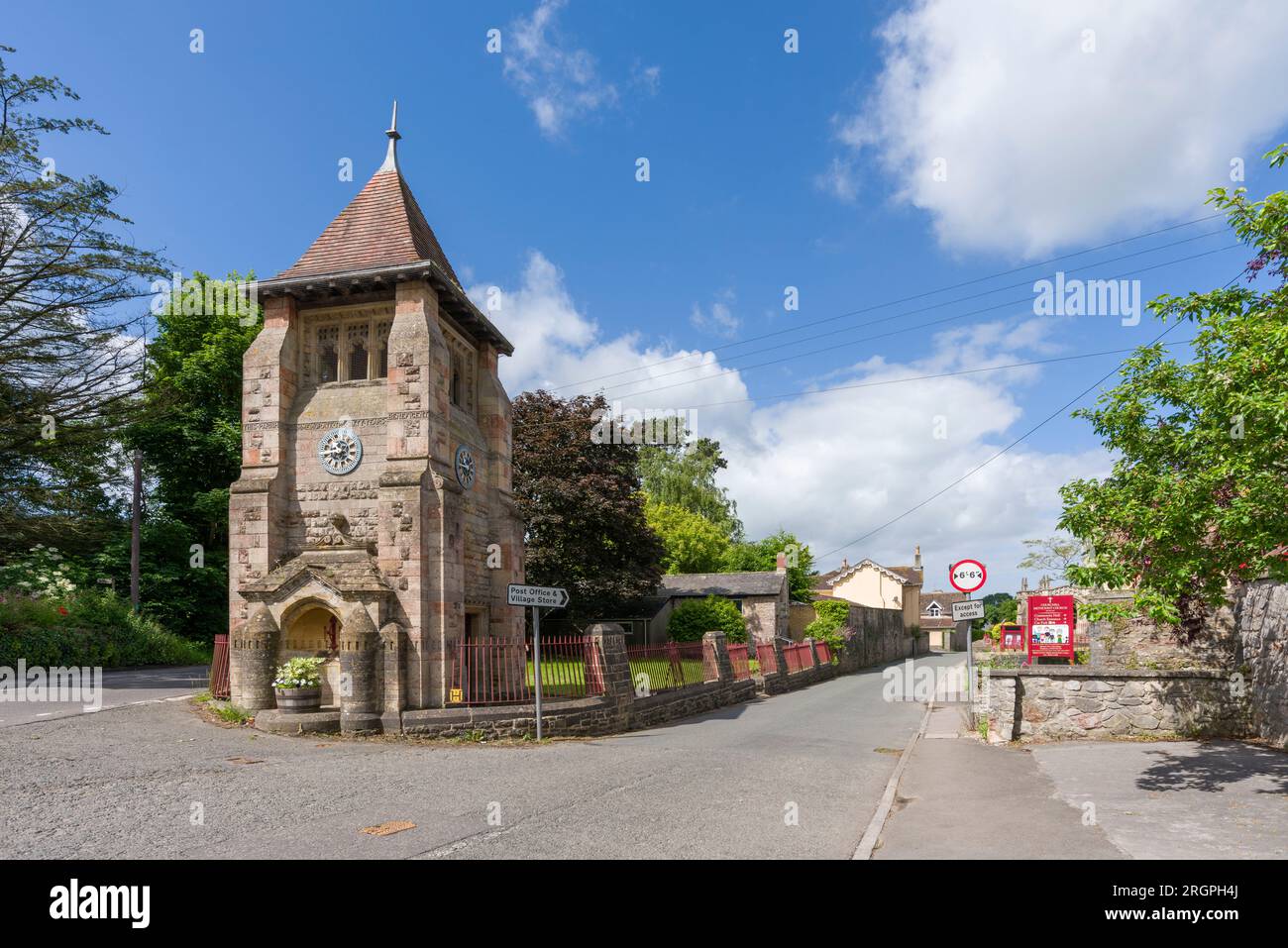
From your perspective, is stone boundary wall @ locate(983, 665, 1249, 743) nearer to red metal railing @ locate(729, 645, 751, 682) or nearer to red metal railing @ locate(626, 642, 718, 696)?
red metal railing @ locate(626, 642, 718, 696)

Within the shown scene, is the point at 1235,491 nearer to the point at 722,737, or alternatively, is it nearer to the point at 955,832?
the point at 955,832

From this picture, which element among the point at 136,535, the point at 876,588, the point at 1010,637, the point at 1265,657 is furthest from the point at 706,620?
the point at 876,588

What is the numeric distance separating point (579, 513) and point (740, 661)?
826 centimetres

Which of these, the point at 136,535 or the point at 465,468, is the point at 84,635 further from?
the point at 465,468

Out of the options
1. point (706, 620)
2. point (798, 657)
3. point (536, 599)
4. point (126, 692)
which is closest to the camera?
point (536, 599)

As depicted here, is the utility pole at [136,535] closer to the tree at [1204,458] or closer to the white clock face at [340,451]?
the white clock face at [340,451]

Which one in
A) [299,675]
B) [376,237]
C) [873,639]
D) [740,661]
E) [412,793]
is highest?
[376,237]

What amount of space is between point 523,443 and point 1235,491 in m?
24.8

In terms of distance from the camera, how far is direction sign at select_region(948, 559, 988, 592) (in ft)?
42.1

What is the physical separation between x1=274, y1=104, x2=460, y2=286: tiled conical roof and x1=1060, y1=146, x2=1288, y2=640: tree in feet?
37.2

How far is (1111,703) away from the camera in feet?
41.5

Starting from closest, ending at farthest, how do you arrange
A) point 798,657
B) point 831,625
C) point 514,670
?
point 514,670
point 798,657
point 831,625

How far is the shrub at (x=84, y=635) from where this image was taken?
19.0 metres

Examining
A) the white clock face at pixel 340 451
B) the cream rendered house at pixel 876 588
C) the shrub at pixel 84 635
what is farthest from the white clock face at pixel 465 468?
the cream rendered house at pixel 876 588
